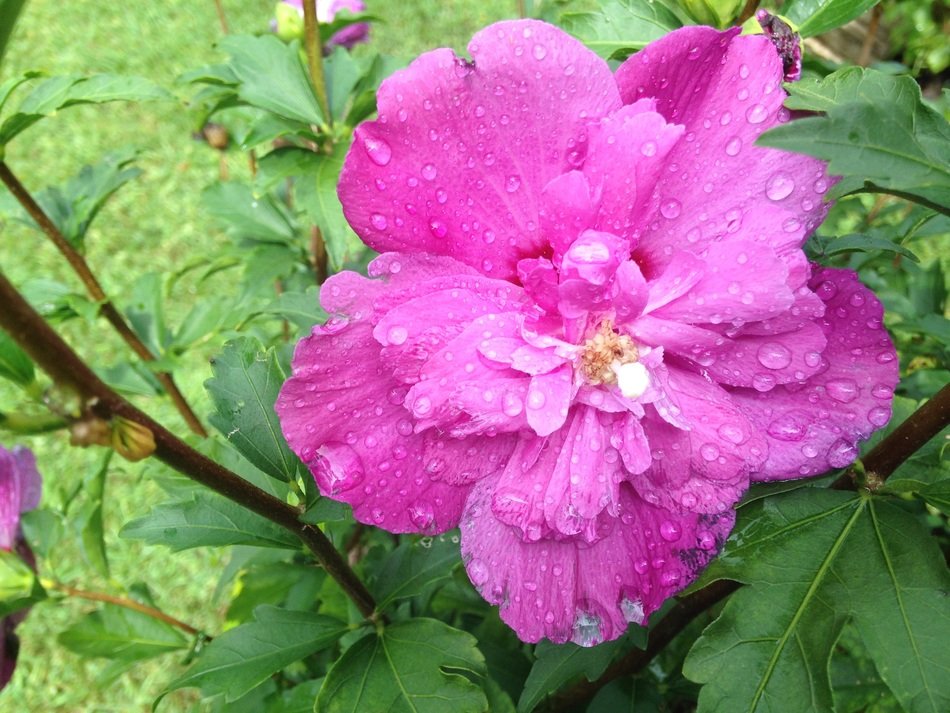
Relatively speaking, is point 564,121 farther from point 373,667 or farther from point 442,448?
point 373,667

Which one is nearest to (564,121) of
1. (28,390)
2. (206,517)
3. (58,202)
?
(28,390)

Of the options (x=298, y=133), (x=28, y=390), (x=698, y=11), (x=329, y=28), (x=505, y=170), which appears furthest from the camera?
(x=329, y=28)

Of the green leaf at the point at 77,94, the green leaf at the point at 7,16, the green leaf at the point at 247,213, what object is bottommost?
the green leaf at the point at 247,213

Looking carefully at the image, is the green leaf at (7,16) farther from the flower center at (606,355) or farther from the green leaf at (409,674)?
the green leaf at (409,674)

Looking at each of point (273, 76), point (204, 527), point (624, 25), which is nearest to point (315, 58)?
point (273, 76)

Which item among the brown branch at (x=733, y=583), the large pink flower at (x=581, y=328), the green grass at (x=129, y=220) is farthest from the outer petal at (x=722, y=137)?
the green grass at (x=129, y=220)
